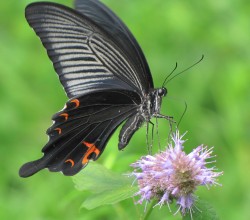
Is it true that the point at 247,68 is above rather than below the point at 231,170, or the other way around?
above

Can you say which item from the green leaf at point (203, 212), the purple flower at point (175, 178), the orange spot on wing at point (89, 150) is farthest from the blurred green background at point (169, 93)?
the green leaf at point (203, 212)

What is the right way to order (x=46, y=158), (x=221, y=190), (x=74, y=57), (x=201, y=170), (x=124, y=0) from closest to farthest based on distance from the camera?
(x=201, y=170), (x=46, y=158), (x=74, y=57), (x=221, y=190), (x=124, y=0)

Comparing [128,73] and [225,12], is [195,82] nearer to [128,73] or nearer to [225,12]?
[225,12]

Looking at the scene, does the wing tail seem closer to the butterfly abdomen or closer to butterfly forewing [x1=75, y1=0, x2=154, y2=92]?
the butterfly abdomen

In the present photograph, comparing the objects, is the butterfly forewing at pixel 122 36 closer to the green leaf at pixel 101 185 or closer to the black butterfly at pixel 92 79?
the black butterfly at pixel 92 79

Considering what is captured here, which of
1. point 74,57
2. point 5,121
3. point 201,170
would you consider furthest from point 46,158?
point 5,121

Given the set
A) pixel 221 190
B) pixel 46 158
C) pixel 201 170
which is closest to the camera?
pixel 201 170

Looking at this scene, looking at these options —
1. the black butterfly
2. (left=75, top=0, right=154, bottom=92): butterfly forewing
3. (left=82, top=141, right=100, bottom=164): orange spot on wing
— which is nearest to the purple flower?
(left=82, top=141, right=100, bottom=164): orange spot on wing

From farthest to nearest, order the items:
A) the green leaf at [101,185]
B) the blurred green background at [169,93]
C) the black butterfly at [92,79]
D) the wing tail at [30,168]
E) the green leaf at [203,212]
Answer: the blurred green background at [169,93]
the black butterfly at [92,79]
the wing tail at [30,168]
the green leaf at [101,185]
the green leaf at [203,212]
